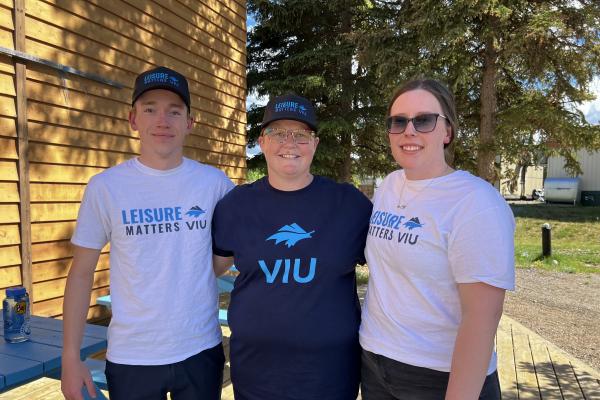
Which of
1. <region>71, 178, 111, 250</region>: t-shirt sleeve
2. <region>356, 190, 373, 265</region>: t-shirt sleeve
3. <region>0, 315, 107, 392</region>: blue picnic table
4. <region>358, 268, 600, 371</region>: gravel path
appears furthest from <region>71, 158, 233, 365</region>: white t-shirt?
<region>358, 268, 600, 371</region>: gravel path

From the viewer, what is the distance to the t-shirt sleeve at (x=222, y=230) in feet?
7.06

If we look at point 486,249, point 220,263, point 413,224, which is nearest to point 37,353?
point 220,263

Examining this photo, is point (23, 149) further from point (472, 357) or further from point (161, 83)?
point (472, 357)

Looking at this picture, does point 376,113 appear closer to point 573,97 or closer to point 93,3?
point 573,97

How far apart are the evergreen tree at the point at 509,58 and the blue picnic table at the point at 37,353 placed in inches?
311

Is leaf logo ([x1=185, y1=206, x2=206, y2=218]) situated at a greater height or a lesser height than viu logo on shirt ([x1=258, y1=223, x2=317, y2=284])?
greater

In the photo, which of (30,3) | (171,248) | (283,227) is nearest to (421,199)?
(283,227)

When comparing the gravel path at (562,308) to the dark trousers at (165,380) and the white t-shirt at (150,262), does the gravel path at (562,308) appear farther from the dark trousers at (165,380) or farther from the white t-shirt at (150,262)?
the white t-shirt at (150,262)

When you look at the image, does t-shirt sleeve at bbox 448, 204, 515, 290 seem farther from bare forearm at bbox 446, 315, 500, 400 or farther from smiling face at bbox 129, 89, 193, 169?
smiling face at bbox 129, 89, 193, 169

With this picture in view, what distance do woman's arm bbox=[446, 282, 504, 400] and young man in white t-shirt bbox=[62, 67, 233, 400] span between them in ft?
3.43

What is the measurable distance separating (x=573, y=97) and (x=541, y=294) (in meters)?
3.76

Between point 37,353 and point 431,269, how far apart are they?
77.1 inches

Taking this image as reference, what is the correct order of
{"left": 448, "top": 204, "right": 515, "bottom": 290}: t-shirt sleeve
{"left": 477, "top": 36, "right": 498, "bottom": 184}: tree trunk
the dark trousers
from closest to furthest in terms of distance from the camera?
{"left": 448, "top": 204, "right": 515, "bottom": 290}: t-shirt sleeve, the dark trousers, {"left": 477, "top": 36, "right": 498, "bottom": 184}: tree trunk

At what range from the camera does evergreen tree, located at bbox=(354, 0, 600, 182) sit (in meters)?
8.51
